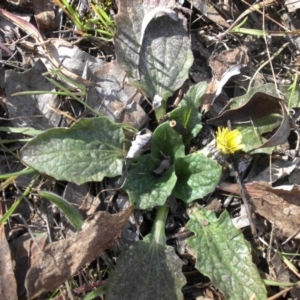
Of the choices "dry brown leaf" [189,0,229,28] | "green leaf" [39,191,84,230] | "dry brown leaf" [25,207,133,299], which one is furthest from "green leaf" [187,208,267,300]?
"dry brown leaf" [189,0,229,28]

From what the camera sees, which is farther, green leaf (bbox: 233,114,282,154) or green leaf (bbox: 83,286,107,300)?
green leaf (bbox: 233,114,282,154)

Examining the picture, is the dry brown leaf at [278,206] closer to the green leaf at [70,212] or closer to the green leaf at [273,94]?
the green leaf at [273,94]

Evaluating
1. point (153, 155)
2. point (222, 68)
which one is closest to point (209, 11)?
A: point (222, 68)

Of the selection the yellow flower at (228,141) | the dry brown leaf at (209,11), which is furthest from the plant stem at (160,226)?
the dry brown leaf at (209,11)

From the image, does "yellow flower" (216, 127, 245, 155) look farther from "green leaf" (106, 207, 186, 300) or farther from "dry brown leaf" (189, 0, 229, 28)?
"dry brown leaf" (189, 0, 229, 28)

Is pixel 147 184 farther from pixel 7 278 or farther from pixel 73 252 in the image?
pixel 7 278
